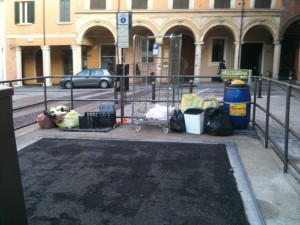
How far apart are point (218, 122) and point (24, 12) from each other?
2517cm

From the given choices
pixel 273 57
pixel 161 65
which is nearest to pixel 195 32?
pixel 273 57

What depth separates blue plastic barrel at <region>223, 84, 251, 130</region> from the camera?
7.09 metres

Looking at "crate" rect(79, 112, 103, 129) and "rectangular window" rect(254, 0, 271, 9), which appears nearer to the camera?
"crate" rect(79, 112, 103, 129)

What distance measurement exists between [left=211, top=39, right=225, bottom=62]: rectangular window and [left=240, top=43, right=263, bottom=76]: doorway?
64.4 inches

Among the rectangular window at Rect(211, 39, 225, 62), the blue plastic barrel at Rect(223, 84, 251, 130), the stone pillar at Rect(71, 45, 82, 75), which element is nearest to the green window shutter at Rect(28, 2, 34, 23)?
the stone pillar at Rect(71, 45, 82, 75)

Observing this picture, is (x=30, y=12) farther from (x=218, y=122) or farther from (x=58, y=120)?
(x=218, y=122)

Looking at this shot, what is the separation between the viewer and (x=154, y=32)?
25469 millimetres

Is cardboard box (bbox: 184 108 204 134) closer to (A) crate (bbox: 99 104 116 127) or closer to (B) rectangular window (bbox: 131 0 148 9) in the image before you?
(A) crate (bbox: 99 104 116 127)

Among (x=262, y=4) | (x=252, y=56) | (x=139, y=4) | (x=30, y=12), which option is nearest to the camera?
(x=262, y=4)

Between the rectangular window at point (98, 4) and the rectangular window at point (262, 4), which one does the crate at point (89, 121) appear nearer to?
the rectangular window at point (98, 4)

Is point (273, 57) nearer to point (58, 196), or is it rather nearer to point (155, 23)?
point (155, 23)

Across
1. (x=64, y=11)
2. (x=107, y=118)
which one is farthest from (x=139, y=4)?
(x=107, y=118)

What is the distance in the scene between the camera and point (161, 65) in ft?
25.8

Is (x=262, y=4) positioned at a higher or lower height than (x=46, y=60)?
higher
